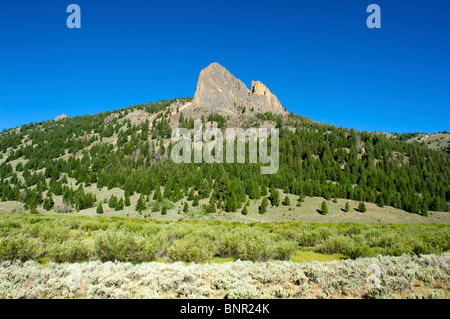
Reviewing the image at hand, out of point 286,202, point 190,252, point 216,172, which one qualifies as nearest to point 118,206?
point 216,172

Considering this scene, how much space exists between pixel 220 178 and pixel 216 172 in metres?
13.4

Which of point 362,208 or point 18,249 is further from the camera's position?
point 362,208

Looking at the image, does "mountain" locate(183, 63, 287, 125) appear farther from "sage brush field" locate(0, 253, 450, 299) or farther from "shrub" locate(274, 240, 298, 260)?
"sage brush field" locate(0, 253, 450, 299)

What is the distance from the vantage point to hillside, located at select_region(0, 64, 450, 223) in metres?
65.4

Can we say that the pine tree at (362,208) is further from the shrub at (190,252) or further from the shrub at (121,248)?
the shrub at (121,248)

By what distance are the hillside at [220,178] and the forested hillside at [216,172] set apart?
1.33ft

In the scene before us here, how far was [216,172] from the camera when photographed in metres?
85.7

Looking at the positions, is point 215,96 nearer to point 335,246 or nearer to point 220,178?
point 220,178

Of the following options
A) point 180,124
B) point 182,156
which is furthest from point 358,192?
point 180,124

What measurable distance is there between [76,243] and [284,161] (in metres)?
95.4

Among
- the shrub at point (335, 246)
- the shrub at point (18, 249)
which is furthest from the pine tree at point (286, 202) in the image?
the shrub at point (18, 249)

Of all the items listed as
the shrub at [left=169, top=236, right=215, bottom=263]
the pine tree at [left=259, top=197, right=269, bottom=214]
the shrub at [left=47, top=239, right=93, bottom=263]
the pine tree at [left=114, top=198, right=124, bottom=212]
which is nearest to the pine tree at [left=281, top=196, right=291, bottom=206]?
the pine tree at [left=259, top=197, right=269, bottom=214]

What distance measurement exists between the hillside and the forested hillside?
1.33 ft
